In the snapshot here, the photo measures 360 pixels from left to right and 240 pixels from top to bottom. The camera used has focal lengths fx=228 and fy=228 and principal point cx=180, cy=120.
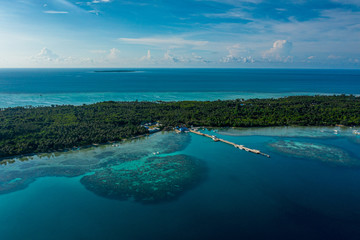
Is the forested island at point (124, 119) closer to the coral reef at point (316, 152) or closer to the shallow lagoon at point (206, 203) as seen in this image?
the shallow lagoon at point (206, 203)

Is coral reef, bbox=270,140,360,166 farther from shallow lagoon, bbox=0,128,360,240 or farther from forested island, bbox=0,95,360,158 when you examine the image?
forested island, bbox=0,95,360,158

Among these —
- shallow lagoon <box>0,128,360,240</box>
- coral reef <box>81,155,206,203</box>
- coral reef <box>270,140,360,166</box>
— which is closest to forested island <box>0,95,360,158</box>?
shallow lagoon <box>0,128,360,240</box>

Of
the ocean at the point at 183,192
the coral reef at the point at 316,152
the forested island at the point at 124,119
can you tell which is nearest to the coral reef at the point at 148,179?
the ocean at the point at 183,192

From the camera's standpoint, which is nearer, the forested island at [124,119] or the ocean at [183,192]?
the ocean at [183,192]

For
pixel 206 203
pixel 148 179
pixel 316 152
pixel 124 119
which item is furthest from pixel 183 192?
pixel 124 119

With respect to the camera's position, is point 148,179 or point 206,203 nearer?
point 206,203

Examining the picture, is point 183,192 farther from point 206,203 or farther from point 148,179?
point 148,179

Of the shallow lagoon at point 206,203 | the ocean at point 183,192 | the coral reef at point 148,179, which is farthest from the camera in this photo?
the coral reef at point 148,179
